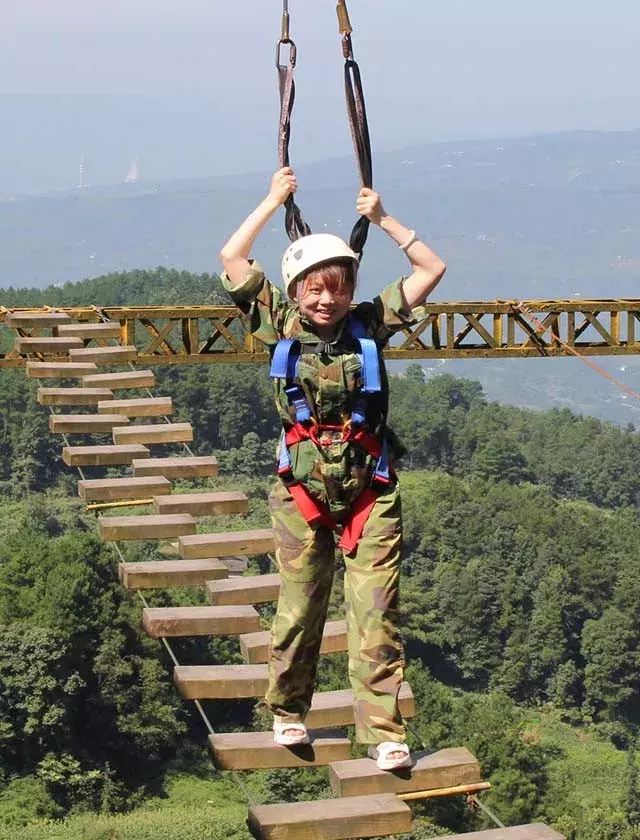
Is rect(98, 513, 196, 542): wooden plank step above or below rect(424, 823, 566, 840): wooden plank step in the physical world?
above

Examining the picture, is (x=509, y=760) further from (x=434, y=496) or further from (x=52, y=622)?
(x=434, y=496)

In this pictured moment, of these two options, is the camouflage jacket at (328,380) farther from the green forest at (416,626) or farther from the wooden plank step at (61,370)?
the wooden plank step at (61,370)

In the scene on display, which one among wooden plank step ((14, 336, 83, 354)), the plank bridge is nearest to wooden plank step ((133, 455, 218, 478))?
the plank bridge

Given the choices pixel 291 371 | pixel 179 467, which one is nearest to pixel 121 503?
pixel 179 467

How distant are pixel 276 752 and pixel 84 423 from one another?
18.5ft

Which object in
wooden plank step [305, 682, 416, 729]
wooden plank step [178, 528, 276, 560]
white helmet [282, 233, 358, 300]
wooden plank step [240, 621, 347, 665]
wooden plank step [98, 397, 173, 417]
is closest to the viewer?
white helmet [282, 233, 358, 300]

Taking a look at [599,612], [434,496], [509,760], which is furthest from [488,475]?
[509,760]

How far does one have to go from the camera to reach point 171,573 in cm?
956

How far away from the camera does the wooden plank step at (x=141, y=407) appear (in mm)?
12461

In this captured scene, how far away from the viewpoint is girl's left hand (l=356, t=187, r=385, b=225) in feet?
20.8

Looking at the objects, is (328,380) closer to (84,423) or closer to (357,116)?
(357,116)

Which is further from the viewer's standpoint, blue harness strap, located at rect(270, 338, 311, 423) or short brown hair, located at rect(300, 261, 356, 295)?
blue harness strap, located at rect(270, 338, 311, 423)

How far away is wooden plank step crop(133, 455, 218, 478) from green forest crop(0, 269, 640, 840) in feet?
6.72

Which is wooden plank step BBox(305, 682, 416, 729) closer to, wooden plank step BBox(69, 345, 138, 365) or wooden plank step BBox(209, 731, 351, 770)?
wooden plank step BBox(209, 731, 351, 770)
